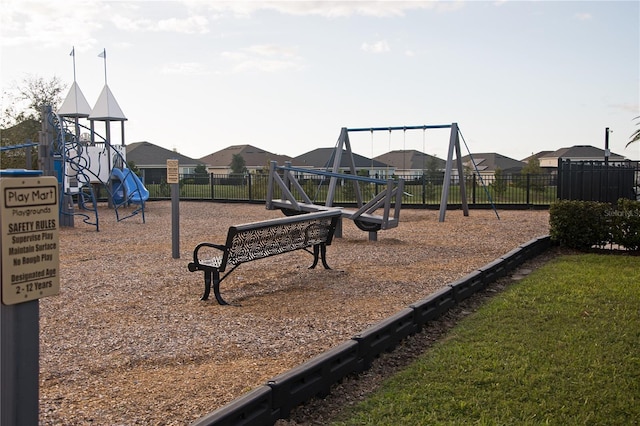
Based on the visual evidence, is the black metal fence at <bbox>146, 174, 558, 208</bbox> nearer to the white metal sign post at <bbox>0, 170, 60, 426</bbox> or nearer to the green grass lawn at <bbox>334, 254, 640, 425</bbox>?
the green grass lawn at <bbox>334, 254, 640, 425</bbox>

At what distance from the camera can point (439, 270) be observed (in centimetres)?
870

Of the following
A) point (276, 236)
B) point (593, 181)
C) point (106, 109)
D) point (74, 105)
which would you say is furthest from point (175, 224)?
point (74, 105)

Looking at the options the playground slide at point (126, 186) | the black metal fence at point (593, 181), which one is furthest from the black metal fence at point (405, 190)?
the black metal fence at point (593, 181)

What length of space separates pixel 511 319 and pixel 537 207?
49.3 ft

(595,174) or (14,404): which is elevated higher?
(595,174)

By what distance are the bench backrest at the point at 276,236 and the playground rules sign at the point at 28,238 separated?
3.99 m

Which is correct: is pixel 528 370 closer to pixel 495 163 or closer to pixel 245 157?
pixel 495 163

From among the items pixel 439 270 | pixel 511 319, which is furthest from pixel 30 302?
pixel 439 270

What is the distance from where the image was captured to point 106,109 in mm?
22297

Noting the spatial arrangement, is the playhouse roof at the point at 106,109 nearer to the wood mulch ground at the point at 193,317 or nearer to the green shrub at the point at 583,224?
the wood mulch ground at the point at 193,317

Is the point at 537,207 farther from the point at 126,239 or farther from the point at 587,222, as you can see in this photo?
the point at 126,239

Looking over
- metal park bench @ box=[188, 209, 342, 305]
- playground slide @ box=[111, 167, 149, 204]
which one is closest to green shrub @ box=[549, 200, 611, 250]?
metal park bench @ box=[188, 209, 342, 305]

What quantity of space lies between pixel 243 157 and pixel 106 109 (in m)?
41.9

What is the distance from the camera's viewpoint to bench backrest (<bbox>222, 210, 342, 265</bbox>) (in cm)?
667
